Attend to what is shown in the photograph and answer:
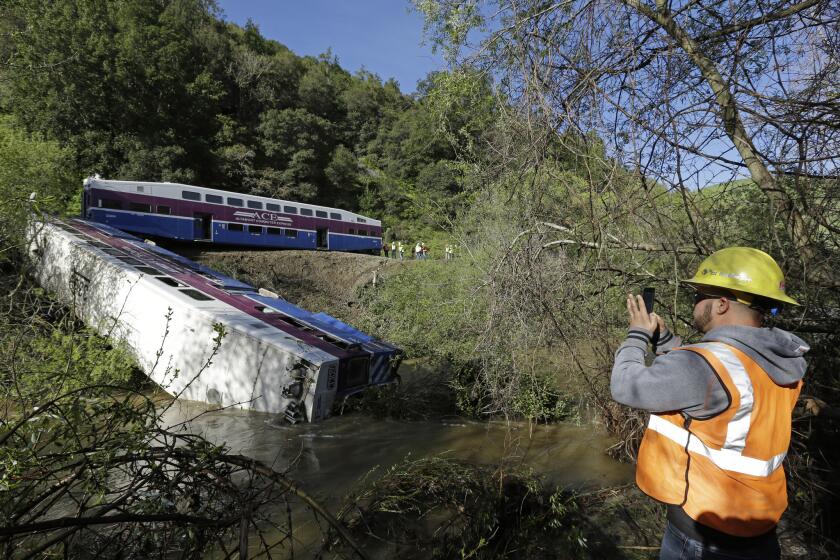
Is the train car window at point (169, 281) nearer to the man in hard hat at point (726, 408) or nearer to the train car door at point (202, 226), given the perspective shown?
the man in hard hat at point (726, 408)

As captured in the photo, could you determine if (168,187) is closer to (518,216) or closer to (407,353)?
(407,353)

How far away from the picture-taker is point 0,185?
10.9 meters

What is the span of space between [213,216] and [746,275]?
20.1 m

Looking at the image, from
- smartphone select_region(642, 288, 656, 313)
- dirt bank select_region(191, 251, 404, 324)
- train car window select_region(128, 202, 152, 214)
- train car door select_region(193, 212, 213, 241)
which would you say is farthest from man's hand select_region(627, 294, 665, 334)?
train car door select_region(193, 212, 213, 241)

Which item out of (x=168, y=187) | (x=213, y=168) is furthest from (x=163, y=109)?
(x=168, y=187)

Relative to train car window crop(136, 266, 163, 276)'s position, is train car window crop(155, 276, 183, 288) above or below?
below

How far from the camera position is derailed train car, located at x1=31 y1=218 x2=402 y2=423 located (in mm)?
6461

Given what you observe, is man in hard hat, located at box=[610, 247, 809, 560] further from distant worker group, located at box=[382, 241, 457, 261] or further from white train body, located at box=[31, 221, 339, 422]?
distant worker group, located at box=[382, 241, 457, 261]

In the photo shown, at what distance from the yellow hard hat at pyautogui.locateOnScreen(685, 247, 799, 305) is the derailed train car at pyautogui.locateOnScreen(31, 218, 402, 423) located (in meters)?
5.26

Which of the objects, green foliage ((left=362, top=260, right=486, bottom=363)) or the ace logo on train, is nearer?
green foliage ((left=362, top=260, right=486, bottom=363))

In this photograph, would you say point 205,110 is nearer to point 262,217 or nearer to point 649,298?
point 262,217

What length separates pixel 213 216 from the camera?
18.6m

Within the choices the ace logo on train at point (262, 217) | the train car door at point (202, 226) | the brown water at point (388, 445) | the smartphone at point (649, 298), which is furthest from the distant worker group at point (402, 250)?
the smartphone at point (649, 298)

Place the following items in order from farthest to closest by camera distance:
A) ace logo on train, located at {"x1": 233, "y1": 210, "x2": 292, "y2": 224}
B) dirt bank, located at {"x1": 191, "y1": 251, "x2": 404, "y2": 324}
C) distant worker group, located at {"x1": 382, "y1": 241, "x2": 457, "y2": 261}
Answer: distant worker group, located at {"x1": 382, "y1": 241, "x2": 457, "y2": 261} → ace logo on train, located at {"x1": 233, "y1": 210, "x2": 292, "y2": 224} → dirt bank, located at {"x1": 191, "y1": 251, "x2": 404, "y2": 324}
